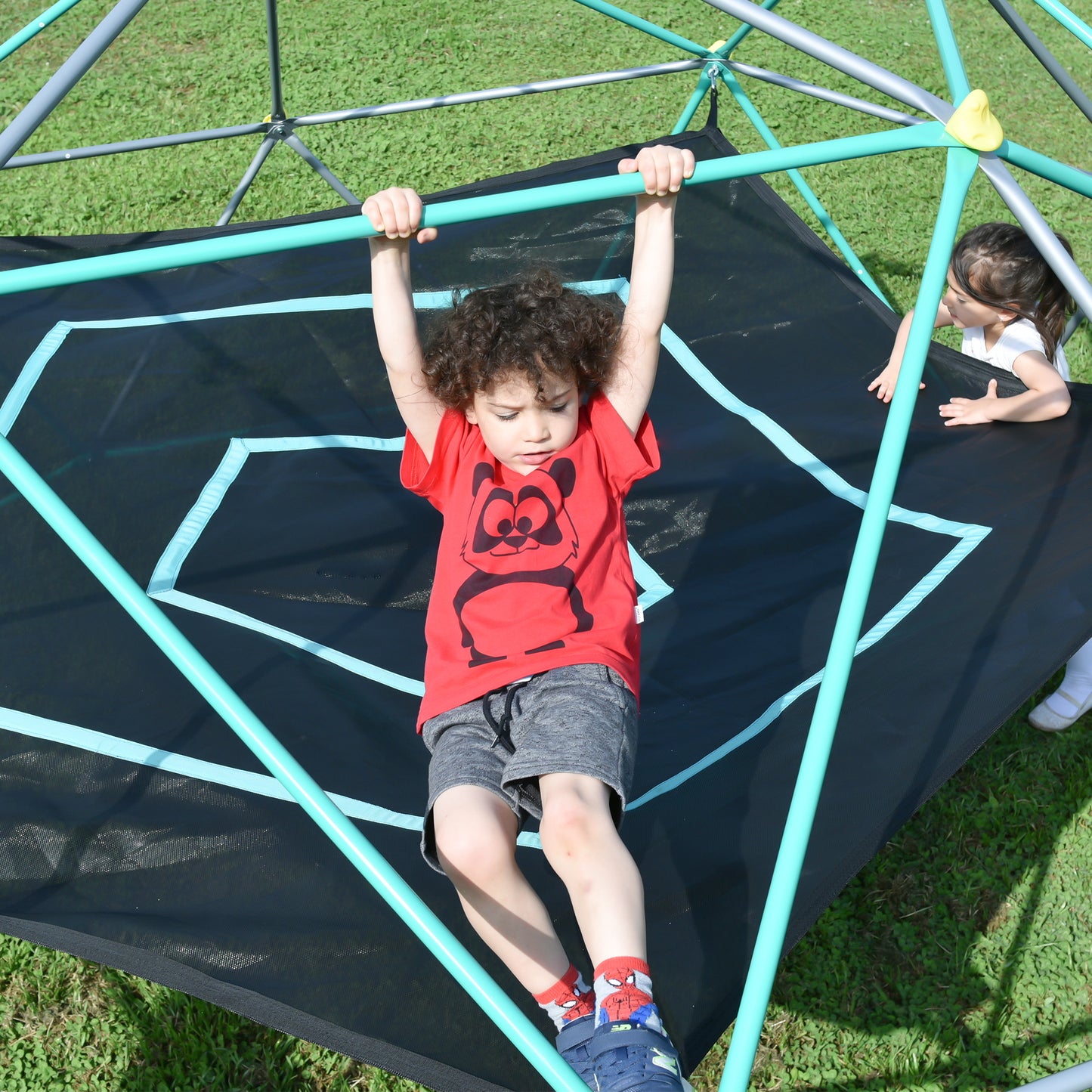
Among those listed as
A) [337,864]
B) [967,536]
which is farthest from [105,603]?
[967,536]

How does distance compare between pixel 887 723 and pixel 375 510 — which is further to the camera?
pixel 375 510

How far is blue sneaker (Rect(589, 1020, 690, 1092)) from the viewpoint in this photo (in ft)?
3.83

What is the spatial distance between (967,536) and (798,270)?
107 cm

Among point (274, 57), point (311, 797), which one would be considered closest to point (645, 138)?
point (274, 57)

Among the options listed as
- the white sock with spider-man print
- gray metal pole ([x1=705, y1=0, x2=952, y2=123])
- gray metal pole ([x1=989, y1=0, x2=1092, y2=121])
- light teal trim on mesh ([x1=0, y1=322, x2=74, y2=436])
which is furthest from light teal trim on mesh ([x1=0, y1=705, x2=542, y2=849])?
gray metal pole ([x1=989, y1=0, x2=1092, y2=121])

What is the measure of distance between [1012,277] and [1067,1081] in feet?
6.43

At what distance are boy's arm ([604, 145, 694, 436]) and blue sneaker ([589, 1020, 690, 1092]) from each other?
3.00 feet

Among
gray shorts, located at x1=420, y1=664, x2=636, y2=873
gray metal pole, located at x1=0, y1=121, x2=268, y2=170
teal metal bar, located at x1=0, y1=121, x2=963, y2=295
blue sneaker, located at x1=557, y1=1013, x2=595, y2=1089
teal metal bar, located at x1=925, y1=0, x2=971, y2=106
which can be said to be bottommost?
blue sneaker, located at x1=557, y1=1013, x2=595, y2=1089

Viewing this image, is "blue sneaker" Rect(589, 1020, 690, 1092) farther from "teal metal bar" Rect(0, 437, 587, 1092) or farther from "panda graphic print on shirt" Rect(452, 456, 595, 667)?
"panda graphic print on shirt" Rect(452, 456, 595, 667)

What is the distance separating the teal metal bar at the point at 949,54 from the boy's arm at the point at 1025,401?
3.47ft

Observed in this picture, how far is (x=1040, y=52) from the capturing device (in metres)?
2.34

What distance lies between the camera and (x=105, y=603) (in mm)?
2051

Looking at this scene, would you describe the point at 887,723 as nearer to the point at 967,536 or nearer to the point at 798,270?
the point at 967,536

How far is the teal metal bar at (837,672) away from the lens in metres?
1.17
